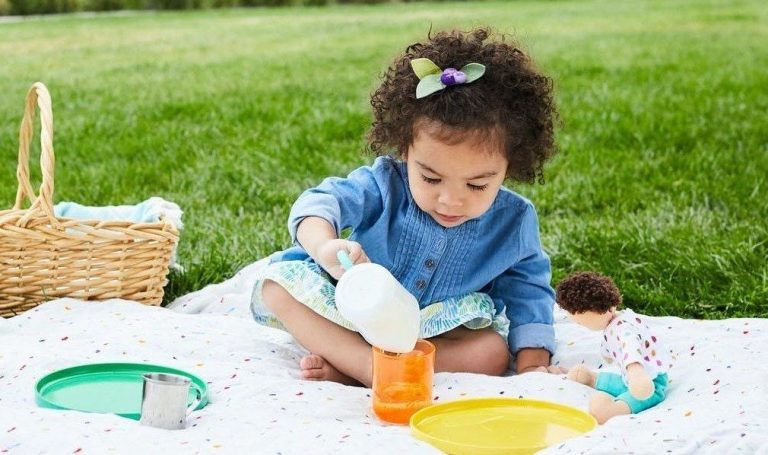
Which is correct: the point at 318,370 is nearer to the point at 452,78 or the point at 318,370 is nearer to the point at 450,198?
the point at 450,198

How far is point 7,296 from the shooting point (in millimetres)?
3133

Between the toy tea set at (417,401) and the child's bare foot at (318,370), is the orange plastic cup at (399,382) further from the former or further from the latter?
the child's bare foot at (318,370)

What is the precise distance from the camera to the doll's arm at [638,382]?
229 centimetres

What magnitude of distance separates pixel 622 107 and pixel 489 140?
346cm

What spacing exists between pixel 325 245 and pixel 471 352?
55 cm

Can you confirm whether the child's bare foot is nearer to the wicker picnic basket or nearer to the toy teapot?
the toy teapot

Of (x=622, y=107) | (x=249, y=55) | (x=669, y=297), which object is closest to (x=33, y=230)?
(x=669, y=297)

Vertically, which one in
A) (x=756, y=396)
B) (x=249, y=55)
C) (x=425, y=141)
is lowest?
(x=249, y=55)

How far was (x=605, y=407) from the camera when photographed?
2.28m

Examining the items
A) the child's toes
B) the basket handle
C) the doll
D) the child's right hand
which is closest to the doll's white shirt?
the doll

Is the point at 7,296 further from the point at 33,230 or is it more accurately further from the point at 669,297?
the point at 669,297

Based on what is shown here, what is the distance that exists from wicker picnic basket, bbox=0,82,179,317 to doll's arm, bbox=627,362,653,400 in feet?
4.62

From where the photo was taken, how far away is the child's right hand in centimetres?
233

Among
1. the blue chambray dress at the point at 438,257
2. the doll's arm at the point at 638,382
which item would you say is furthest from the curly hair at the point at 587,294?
the blue chambray dress at the point at 438,257
